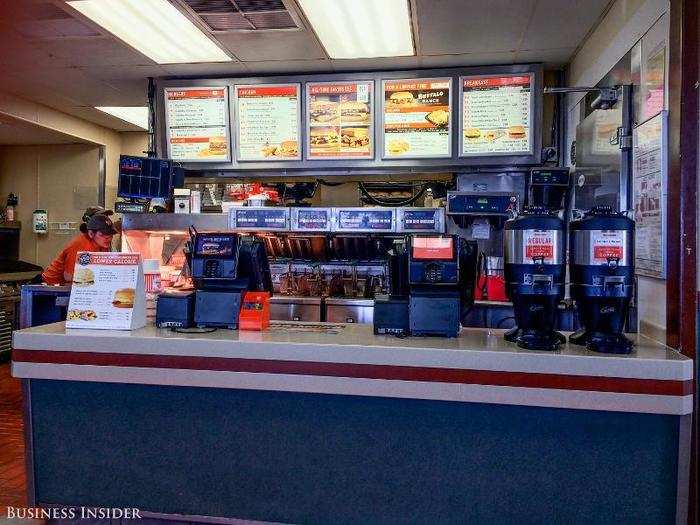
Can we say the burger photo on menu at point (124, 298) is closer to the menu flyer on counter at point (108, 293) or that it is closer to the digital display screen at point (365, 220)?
the menu flyer on counter at point (108, 293)

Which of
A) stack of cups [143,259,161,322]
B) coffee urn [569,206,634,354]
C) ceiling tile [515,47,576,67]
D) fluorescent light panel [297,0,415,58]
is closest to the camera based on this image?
coffee urn [569,206,634,354]

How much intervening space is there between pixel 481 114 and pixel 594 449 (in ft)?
9.99

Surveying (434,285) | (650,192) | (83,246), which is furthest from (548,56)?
(83,246)

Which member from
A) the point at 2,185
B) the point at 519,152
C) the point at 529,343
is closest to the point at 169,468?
the point at 529,343

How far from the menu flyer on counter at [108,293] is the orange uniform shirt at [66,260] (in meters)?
2.39

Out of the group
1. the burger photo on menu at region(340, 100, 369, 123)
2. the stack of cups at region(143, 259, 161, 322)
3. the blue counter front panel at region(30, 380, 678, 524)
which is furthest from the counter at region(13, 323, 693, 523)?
the burger photo on menu at region(340, 100, 369, 123)

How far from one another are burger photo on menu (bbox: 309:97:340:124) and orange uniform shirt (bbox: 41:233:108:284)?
7.74 ft

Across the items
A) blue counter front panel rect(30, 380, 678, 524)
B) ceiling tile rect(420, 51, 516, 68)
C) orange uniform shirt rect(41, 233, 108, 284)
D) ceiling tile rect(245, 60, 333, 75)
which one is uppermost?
ceiling tile rect(245, 60, 333, 75)

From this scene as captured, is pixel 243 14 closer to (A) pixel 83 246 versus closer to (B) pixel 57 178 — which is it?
(A) pixel 83 246

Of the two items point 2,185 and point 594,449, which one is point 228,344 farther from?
point 2,185

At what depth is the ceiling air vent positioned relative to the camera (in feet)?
11.7

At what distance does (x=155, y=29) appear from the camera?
400 cm

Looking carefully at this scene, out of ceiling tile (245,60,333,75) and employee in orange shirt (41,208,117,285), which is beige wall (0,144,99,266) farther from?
ceiling tile (245,60,333,75)

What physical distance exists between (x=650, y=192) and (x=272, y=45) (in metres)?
2.95
